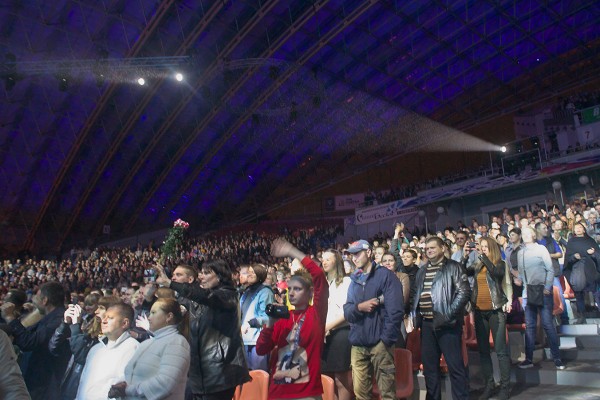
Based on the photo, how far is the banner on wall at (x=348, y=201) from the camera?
30.3 metres

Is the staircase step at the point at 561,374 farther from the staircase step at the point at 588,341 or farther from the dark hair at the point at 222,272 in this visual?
the dark hair at the point at 222,272

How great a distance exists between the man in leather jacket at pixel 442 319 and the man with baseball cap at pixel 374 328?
53cm

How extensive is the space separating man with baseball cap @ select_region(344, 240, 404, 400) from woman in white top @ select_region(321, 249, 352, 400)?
0.16 metres

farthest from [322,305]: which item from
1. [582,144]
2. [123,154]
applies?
[123,154]

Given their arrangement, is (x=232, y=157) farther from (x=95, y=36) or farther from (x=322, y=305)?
(x=322, y=305)

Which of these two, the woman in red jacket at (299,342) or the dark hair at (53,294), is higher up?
the dark hair at (53,294)

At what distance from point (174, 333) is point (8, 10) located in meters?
22.0

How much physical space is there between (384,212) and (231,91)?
32.6 ft

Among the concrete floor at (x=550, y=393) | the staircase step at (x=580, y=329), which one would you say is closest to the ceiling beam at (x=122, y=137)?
the staircase step at (x=580, y=329)

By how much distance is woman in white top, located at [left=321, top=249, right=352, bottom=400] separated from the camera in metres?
4.43

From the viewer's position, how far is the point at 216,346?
3.34 metres

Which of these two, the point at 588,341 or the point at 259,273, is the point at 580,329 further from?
the point at 259,273

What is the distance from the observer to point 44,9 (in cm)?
2005

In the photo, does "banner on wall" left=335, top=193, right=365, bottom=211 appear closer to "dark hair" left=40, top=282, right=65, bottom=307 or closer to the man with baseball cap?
the man with baseball cap
